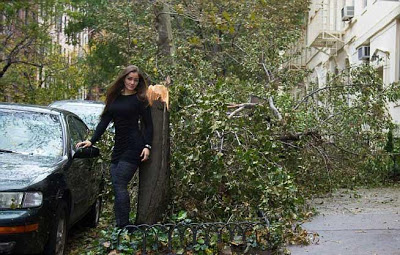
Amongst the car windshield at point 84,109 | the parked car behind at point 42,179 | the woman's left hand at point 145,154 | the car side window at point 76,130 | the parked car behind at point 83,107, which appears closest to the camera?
the parked car behind at point 42,179

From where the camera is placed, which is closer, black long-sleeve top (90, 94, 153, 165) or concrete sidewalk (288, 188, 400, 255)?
concrete sidewalk (288, 188, 400, 255)

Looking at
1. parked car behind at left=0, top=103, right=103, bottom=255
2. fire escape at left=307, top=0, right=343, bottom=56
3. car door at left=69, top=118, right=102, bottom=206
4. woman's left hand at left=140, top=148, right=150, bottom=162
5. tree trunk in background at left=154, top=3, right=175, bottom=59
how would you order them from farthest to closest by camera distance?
fire escape at left=307, top=0, right=343, bottom=56
tree trunk in background at left=154, top=3, right=175, bottom=59
car door at left=69, top=118, right=102, bottom=206
woman's left hand at left=140, top=148, right=150, bottom=162
parked car behind at left=0, top=103, right=103, bottom=255

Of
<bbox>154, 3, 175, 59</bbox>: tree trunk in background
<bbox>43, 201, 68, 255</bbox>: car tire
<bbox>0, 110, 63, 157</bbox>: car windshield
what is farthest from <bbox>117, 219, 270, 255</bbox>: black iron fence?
<bbox>154, 3, 175, 59</bbox>: tree trunk in background

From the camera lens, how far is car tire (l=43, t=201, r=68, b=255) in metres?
5.06

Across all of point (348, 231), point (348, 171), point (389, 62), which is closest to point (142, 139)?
point (348, 231)

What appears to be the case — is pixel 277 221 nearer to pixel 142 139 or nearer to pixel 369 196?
pixel 142 139

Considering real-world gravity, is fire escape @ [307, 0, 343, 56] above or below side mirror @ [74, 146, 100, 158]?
above

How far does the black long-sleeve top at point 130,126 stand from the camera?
18.9 ft

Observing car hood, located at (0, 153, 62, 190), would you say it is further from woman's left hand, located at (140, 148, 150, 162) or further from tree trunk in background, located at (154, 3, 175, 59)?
tree trunk in background, located at (154, 3, 175, 59)

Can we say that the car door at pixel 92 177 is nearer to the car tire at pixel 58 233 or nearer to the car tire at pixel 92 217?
the car tire at pixel 92 217

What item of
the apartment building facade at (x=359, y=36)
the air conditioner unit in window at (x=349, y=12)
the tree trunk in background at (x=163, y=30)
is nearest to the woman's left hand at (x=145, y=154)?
the tree trunk in background at (x=163, y=30)

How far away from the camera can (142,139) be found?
5824mm

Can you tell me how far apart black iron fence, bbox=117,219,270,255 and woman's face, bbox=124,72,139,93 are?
4.71 ft

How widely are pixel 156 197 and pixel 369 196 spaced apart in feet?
18.5
